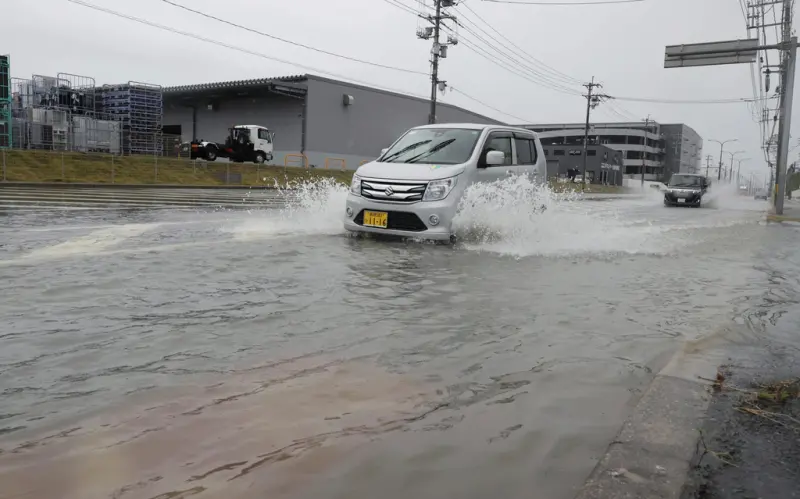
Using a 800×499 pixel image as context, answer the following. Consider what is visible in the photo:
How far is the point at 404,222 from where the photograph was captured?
8344 mm

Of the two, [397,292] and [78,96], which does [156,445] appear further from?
[78,96]

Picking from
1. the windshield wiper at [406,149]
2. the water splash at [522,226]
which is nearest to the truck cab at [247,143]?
the windshield wiper at [406,149]

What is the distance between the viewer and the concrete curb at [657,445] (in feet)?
7.23

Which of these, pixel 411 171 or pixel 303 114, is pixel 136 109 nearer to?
pixel 303 114

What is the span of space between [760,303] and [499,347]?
3375mm

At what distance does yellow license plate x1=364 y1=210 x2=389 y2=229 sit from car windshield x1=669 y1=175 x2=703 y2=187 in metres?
25.4

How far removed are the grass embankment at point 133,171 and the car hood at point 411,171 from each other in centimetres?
1638

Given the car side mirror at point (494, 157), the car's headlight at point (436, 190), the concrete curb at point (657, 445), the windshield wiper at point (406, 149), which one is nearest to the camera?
the concrete curb at point (657, 445)

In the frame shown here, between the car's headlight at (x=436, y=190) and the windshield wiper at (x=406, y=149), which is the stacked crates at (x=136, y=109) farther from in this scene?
the car's headlight at (x=436, y=190)

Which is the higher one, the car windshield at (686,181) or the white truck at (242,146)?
the white truck at (242,146)

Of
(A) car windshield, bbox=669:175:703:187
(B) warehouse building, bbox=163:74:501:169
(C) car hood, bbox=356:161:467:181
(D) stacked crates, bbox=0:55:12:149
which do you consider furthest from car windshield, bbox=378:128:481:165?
(B) warehouse building, bbox=163:74:501:169

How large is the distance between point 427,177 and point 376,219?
95 centimetres

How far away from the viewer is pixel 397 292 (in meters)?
5.52

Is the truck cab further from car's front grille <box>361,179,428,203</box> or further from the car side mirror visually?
the car side mirror
